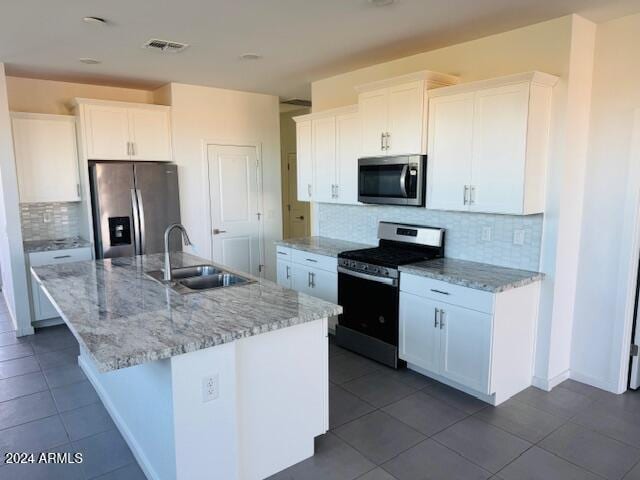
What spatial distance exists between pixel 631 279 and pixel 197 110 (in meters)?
4.66

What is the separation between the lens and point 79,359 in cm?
377

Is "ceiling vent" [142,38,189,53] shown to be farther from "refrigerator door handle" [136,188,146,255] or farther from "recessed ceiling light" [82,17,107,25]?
"refrigerator door handle" [136,188,146,255]

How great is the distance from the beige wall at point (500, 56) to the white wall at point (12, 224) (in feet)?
11.4

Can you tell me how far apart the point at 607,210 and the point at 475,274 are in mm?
1062

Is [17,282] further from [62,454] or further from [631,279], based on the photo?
[631,279]

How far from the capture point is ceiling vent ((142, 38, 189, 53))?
3496 mm

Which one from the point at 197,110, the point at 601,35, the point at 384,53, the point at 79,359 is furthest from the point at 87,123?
the point at 601,35

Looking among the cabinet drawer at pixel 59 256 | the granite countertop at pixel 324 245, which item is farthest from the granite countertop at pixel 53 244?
the granite countertop at pixel 324 245

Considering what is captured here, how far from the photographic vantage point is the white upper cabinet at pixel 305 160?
480 centimetres

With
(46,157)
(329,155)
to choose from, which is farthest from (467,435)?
(46,157)

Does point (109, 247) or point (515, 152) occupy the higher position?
point (515, 152)

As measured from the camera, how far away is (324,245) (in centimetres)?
457

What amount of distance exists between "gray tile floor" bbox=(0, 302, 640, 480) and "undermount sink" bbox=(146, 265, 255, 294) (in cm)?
98

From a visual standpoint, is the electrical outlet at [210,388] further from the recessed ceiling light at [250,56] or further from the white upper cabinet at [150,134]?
the white upper cabinet at [150,134]
